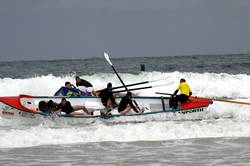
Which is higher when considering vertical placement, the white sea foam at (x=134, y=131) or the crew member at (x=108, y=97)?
the crew member at (x=108, y=97)

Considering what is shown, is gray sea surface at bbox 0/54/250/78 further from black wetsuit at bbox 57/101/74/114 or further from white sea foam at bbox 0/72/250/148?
black wetsuit at bbox 57/101/74/114

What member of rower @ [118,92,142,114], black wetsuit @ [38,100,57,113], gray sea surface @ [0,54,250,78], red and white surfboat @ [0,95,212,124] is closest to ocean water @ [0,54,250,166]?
red and white surfboat @ [0,95,212,124]

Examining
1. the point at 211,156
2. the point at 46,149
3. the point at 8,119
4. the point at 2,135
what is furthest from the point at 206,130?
the point at 8,119

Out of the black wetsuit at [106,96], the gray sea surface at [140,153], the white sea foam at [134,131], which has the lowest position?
the gray sea surface at [140,153]

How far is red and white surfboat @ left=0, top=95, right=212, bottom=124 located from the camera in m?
14.7

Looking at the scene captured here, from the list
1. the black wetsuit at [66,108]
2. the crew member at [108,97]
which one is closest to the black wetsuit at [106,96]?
the crew member at [108,97]

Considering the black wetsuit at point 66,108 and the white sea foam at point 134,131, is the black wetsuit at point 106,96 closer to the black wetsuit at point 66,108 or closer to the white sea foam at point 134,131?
the black wetsuit at point 66,108

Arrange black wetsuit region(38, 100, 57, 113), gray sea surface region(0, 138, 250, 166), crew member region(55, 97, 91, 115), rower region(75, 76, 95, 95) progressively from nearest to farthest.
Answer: gray sea surface region(0, 138, 250, 166) → crew member region(55, 97, 91, 115) → black wetsuit region(38, 100, 57, 113) → rower region(75, 76, 95, 95)

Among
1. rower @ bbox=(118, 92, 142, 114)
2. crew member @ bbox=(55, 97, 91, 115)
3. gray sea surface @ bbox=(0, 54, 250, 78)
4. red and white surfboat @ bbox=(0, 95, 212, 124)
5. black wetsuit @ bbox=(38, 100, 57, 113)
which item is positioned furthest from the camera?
gray sea surface @ bbox=(0, 54, 250, 78)

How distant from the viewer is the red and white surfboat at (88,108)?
14742 millimetres

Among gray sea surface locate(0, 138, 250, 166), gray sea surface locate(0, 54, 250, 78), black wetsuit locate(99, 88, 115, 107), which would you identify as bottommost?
gray sea surface locate(0, 138, 250, 166)

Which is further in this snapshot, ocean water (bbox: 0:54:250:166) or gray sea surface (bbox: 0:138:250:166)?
ocean water (bbox: 0:54:250:166)

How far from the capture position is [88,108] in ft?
52.4

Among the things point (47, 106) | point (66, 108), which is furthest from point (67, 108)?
point (47, 106)
